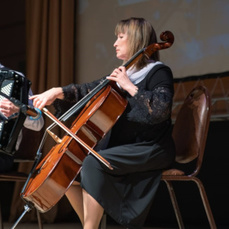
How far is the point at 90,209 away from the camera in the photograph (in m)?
1.55

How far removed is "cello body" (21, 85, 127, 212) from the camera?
1.53m

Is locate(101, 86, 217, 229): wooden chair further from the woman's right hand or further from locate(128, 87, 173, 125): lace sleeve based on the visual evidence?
the woman's right hand

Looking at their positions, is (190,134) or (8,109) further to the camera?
(190,134)

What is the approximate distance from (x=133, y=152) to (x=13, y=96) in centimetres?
49

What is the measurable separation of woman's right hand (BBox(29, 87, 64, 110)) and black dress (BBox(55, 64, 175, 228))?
0.91ft

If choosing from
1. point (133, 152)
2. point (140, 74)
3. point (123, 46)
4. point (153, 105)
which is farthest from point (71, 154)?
point (123, 46)

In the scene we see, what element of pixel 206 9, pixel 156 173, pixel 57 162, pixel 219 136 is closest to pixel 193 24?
pixel 206 9

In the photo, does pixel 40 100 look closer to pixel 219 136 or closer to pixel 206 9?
pixel 219 136

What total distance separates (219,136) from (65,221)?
1.23 m

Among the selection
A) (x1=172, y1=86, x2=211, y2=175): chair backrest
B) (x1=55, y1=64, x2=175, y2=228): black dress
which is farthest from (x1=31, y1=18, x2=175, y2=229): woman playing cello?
(x1=172, y1=86, x2=211, y2=175): chair backrest

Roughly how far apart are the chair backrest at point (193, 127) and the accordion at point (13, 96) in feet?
2.27

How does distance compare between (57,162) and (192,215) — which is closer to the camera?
(57,162)

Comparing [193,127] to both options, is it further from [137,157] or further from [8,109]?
[8,109]

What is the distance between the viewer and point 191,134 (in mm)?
1823
